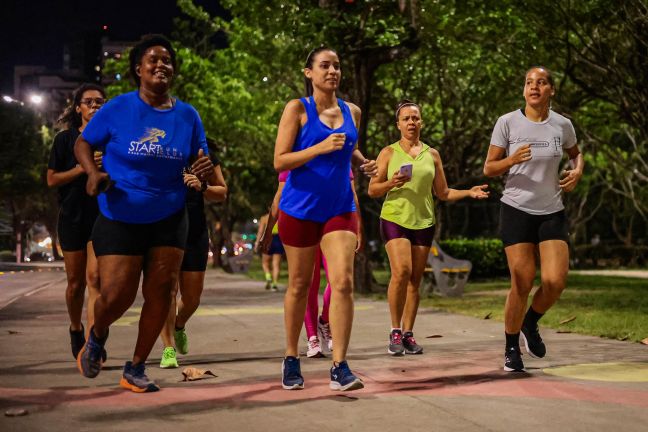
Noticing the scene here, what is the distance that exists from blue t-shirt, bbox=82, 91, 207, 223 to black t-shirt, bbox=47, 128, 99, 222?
1.53 metres

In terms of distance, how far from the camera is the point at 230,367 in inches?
287

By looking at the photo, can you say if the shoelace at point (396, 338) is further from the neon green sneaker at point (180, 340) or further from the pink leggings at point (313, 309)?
the neon green sneaker at point (180, 340)

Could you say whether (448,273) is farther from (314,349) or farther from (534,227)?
(534,227)

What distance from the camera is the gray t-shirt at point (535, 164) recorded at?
270 inches

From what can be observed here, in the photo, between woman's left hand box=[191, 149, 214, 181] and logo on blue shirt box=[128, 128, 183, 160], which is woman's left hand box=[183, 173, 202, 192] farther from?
logo on blue shirt box=[128, 128, 183, 160]

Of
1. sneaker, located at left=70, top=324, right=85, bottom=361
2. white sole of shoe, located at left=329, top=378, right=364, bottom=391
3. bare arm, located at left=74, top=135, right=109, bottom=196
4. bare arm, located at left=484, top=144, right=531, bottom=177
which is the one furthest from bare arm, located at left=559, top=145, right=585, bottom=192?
sneaker, located at left=70, top=324, right=85, bottom=361

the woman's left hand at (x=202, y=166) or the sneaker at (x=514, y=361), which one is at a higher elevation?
the woman's left hand at (x=202, y=166)

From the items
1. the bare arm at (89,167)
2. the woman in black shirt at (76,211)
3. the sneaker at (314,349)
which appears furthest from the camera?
the sneaker at (314,349)

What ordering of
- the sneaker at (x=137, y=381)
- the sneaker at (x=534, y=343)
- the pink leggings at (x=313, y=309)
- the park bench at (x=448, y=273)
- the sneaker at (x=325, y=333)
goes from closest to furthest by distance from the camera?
the sneaker at (x=137, y=381), the sneaker at (x=534, y=343), the pink leggings at (x=313, y=309), the sneaker at (x=325, y=333), the park bench at (x=448, y=273)

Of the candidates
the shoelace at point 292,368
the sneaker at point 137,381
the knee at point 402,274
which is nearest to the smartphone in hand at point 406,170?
the knee at point 402,274

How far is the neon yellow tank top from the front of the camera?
8.37 m

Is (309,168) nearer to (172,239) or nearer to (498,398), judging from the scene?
(172,239)

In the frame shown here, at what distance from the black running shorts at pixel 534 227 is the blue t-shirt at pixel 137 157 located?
241cm

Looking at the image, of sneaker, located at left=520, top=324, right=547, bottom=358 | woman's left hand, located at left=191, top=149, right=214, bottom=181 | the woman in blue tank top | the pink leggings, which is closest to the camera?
woman's left hand, located at left=191, top=149, right=214, bottom=181
